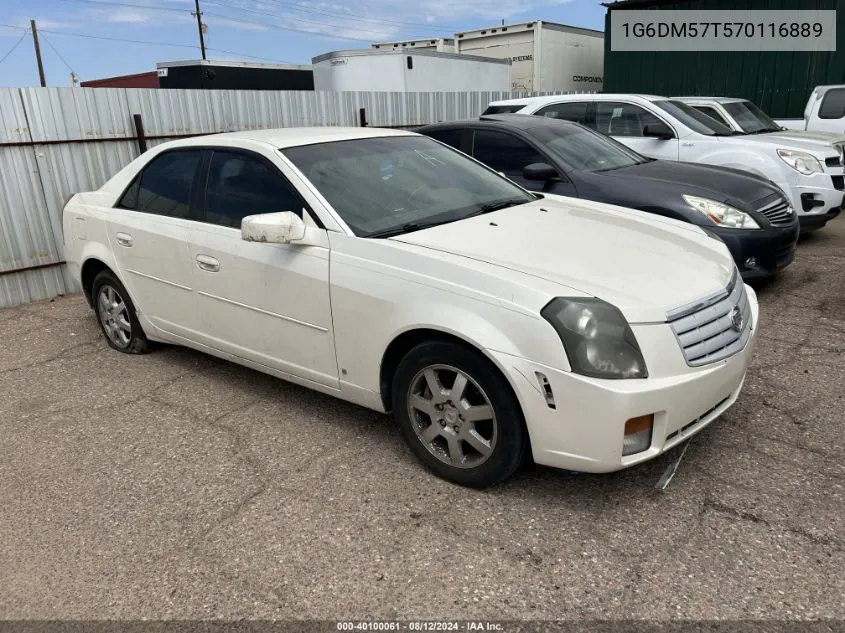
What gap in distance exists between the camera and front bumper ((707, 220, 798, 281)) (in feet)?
16.9

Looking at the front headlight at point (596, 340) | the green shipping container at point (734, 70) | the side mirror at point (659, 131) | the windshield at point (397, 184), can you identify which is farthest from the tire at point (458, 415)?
the green shipping container at point (734, 70)

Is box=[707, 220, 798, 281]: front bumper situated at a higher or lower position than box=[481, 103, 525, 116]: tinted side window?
lower

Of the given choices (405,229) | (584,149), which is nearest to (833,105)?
(584,149)

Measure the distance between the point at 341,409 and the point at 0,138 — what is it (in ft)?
15.5

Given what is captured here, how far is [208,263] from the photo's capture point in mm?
3812

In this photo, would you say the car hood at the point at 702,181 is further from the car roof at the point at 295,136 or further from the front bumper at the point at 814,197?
the car roof at the point at 295,136

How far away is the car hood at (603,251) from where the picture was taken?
8.95 feet

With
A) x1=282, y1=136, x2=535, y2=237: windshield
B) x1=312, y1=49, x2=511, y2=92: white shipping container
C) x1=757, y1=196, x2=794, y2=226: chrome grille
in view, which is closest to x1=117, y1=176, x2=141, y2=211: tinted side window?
x1=282, y1=136, x2=535, y2=237: windshield

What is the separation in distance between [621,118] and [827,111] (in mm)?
5316

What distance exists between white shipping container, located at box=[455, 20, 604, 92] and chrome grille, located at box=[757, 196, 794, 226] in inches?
475

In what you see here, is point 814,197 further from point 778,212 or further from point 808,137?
point 778,212

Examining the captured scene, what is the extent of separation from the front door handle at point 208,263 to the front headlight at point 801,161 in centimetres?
626

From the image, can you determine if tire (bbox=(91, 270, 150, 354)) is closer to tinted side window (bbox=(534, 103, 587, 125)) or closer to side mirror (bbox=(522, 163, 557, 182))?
side mirror (bbox=(522, 163, 557, 182))

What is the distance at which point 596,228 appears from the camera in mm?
3512
